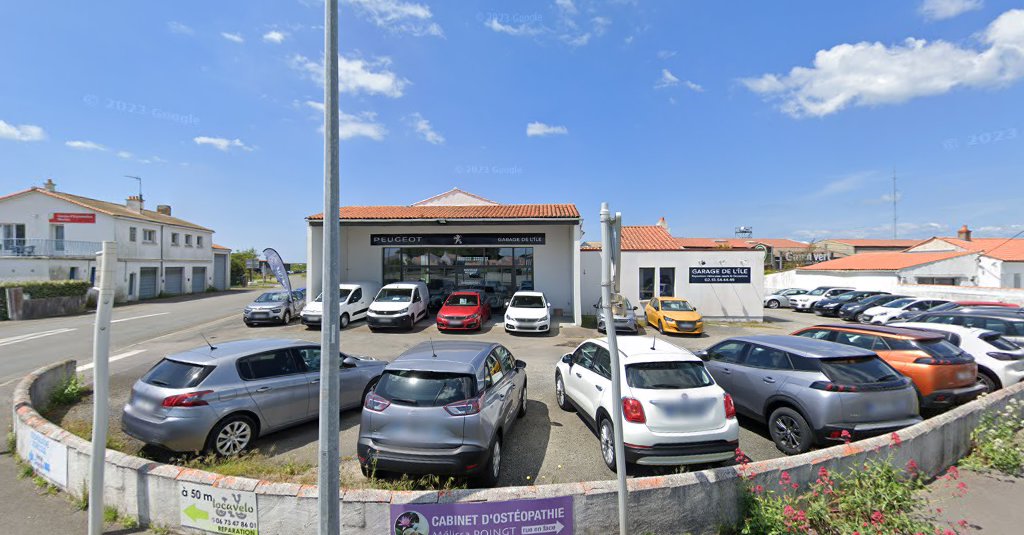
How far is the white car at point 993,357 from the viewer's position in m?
7.36

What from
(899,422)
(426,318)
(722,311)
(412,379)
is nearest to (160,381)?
(412,379)

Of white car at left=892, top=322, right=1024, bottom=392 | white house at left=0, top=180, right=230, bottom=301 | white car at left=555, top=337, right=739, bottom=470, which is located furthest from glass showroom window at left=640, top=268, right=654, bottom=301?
white house at left=0, top=180, right=230, bottom=301

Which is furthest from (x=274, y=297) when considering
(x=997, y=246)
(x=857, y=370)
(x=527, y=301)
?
(x=997, y=246)

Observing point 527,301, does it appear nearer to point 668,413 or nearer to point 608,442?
point 608,442

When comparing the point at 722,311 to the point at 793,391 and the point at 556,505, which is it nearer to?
the point at 793,391

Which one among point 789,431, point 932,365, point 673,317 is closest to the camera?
point 789,431

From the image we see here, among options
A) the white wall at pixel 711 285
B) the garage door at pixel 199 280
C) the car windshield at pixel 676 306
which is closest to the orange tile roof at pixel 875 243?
the white wall at pixel 711 285

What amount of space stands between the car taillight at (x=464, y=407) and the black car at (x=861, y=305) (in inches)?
918

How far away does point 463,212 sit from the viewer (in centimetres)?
2080

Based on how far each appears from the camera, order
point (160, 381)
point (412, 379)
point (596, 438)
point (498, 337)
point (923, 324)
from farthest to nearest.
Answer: point (498, 337), point (923, 324), point (596, 438), point (160, 381), point (412, 379)

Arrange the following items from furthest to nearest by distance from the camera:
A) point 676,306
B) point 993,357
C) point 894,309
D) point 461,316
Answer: point 894,309
point 676,306
point 461,316
point 993,357

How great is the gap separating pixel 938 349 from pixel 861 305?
1764 cm

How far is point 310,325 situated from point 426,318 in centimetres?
491

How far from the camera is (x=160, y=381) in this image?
497 centimetres
